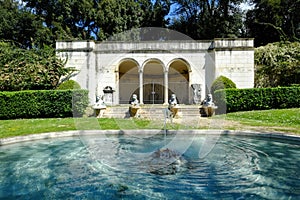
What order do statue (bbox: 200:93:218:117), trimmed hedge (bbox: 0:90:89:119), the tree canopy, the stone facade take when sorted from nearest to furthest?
trimmed hedge (bbox: 0:90:89:119)
statue (bbox: 200:93:218:117)
the stone facade
the tree canopy

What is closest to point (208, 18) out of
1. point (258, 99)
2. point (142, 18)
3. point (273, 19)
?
point (273, 19)

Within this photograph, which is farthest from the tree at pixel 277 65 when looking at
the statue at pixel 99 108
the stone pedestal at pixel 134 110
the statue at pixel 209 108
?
the statue at pixel 99 108

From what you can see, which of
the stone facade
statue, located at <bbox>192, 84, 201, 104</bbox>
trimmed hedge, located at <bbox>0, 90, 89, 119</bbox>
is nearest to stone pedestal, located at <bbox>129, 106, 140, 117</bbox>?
trimmed hedge, located at <bbox>0, 90, 89, 119</bbox>

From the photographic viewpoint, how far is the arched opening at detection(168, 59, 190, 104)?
1933 centimetres

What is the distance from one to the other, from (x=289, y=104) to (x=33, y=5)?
28.5 meters

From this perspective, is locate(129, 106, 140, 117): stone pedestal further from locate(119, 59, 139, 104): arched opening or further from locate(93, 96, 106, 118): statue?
locate(119, 59, 139, 104): arched opening

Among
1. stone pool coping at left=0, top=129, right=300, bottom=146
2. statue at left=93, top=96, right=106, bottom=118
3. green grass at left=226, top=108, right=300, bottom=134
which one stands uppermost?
statue at left=93, top=96, right=106, bottom=118

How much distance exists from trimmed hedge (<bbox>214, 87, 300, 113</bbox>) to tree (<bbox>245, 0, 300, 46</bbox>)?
13.2m

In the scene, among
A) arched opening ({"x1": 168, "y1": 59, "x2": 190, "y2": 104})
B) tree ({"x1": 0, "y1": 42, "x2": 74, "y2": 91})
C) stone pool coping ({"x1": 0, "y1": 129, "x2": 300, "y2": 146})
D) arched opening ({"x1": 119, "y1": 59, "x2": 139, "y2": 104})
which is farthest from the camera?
arched opening ({"x1": 119, "y1": 59, "x2": 139, "y2": 104})

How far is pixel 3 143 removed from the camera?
258 inches

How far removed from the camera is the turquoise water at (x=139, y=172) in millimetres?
3529

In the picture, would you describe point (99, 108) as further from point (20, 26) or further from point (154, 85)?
point (20, 26)

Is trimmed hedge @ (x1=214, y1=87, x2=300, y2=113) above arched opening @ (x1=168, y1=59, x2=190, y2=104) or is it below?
below

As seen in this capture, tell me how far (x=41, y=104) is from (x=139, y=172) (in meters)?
9.12
